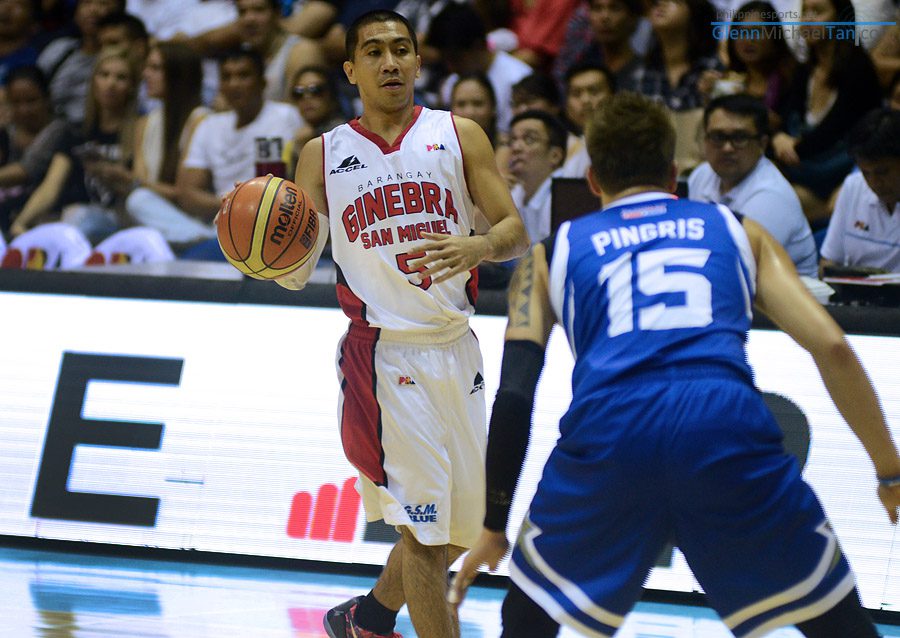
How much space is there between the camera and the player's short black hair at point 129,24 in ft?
34.9

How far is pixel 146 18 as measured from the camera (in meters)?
11.7

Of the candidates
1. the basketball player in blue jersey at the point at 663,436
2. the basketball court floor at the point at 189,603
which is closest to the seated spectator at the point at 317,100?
the basketball court floor at the point at 189,603

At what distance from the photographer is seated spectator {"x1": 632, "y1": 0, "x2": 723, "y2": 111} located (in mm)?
8344

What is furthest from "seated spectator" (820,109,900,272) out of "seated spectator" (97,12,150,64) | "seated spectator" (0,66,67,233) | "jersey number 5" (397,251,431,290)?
"seated spectator" (0,66,67,233)

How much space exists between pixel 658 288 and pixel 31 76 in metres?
8.89

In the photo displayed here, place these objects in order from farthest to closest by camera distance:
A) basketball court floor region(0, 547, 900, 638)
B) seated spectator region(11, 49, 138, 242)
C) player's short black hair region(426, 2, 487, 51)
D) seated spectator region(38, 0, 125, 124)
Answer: seated spectator region(38, 0, 125, 124)
seated spectator region(11, 49, 138, 242)
player's short black hair region(426, 2, 487, 51)
basketball court floor region(0, 547, 900, 638)

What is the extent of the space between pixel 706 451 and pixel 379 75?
213 cm

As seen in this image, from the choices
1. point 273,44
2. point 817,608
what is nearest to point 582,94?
point 273,44

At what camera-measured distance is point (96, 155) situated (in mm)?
10055

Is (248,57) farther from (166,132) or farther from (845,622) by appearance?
(845,622)

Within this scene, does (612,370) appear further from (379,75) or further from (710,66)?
(710,66)

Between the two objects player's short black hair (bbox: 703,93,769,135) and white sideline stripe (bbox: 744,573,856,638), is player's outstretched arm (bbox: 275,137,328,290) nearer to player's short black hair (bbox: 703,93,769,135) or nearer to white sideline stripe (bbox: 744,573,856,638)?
white sideline stripe (bbox: 744,573,856,638)

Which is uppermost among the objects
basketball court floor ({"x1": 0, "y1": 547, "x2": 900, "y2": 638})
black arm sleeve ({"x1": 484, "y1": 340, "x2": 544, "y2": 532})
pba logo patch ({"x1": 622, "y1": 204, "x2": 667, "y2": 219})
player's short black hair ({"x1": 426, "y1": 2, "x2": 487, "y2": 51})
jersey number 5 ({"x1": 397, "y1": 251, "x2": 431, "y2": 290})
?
player's short black hair ({"x1": 426, "y1": 2, "x2": 487, "y2": 51})

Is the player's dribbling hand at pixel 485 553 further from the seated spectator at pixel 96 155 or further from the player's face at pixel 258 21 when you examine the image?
the player's face at pixel 258 21
